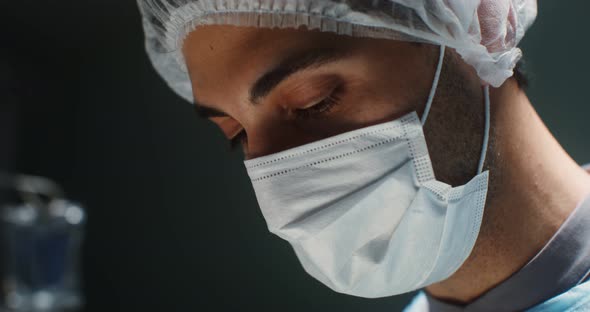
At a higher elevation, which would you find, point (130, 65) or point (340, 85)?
point (130, 65)

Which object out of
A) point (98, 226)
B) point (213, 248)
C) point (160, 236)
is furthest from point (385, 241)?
point (98, 226)

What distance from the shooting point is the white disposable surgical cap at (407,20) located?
0.94 m

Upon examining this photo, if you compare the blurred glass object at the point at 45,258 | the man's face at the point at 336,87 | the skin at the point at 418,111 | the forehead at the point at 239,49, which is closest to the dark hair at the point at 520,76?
the skin at the point at 418,111

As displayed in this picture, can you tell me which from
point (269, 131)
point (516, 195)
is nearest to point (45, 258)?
point (269, 131)

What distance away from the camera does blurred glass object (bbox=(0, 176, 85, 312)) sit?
289cm

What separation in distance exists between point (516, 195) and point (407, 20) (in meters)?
0.36

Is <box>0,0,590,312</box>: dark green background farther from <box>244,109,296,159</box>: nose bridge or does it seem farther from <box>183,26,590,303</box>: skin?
<box>244,109,296,159</box>: nose bridge

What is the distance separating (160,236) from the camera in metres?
2.87

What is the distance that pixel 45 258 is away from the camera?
9.55ft

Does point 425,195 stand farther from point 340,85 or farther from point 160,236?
point 160,236

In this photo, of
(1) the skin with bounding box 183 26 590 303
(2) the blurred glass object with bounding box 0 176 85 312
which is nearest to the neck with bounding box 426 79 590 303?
(1) the skin with bounding box 183 26 590 303

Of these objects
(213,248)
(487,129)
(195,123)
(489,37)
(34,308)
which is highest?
(195,123)

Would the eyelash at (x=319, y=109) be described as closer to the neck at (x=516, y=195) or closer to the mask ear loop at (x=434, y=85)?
the mask ear loop at (x=434, y=85)

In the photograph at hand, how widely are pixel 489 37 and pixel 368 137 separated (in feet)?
0.89
